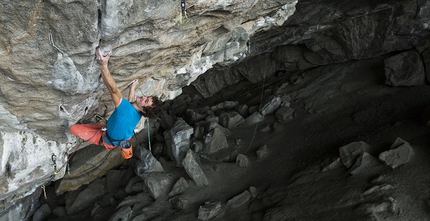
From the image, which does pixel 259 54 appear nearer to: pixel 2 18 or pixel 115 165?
pixel 115 165

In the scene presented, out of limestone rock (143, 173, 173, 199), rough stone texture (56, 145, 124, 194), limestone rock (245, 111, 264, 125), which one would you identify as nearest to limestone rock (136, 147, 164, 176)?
limestone rock (143, 173, 173, 199)

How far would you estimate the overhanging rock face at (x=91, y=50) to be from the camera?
13.2 feet

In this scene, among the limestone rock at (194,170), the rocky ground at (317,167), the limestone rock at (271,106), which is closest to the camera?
the rocky ground at (317,167)

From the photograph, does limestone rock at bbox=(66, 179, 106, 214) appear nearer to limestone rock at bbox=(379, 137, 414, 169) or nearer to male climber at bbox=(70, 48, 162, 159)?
male climber at bbox=(70, 48, 162, 159)

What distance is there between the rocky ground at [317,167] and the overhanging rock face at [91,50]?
237cm

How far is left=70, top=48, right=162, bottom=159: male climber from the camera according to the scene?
4.78 meters

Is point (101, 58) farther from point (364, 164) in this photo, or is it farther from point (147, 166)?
point (364, 164)

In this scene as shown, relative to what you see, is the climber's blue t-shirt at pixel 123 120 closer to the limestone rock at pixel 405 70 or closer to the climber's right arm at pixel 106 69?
the climber's right arm at pixel 106 69

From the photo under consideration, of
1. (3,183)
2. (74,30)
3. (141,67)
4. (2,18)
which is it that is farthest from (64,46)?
(3,183)

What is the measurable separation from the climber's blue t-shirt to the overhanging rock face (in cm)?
57

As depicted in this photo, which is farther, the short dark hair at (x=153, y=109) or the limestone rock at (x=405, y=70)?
the limestone rock at (x=405, y=70)

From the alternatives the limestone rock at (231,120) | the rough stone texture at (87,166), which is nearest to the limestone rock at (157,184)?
the rough stone texture at (87,166)

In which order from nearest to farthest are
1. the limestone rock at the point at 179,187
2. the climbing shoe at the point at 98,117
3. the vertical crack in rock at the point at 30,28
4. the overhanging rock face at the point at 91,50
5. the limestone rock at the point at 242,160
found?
1. the vertical crack in rock at the point at 30,28
2. the overhanging rock face at the point at 91,50
3. the climbing shoe at the point at 98,117
4. the limestone rock at the point at 179,187
5. the limestone rock at the point at 242,160

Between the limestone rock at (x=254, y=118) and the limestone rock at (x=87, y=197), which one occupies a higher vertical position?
the limestone rock at (x=87, y=197)
